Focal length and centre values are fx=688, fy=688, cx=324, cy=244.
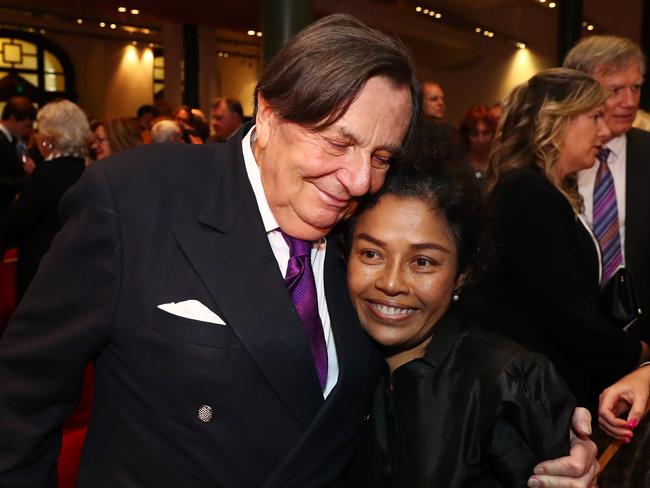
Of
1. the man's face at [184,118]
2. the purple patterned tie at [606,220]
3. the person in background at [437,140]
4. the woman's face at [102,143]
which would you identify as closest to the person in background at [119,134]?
the woman's face at [102,143]

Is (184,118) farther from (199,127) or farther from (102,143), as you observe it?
(102,143)

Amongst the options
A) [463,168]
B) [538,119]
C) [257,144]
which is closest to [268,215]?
[257,144]

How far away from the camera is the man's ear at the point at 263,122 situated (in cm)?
125

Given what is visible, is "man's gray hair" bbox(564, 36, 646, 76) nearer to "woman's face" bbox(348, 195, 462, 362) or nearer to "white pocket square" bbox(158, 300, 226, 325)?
"woman's face" bbox(348, 195, 462, 362)

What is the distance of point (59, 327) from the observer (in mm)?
1132

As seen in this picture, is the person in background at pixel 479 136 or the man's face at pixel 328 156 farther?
the person in background at pixel 479 136

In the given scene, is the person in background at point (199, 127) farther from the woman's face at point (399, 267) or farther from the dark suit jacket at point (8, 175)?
the woman's face at point (399, 267)

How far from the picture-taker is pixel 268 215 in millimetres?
1275

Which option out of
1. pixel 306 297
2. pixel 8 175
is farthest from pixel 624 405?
pixel 8 175

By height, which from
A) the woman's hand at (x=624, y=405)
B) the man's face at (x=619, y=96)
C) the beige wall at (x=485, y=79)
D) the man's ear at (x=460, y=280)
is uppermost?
the beige wall at (x=485, y=79)

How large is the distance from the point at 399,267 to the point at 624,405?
0.58 meters

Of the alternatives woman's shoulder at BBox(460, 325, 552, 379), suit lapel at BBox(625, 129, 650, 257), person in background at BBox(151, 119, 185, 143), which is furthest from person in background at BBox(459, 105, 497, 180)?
woman's shoulder at BBox(460, 325, 552, 379)

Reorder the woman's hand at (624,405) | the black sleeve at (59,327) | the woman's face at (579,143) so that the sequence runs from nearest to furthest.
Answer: the black sleeve at (59,327)
the woman's hand at (624,405)
the woman's face at (579,143)

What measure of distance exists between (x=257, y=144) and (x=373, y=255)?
0.36 m
